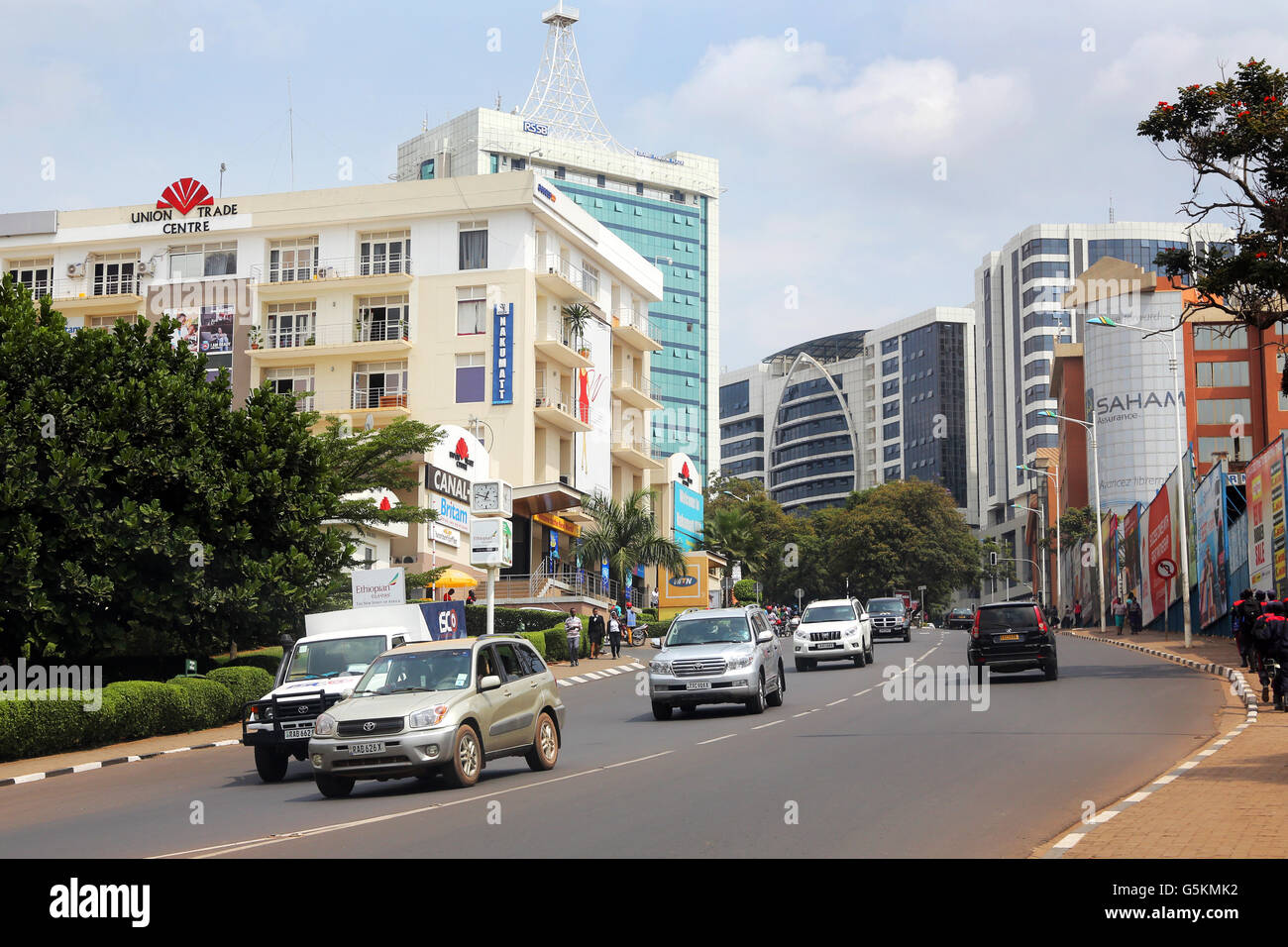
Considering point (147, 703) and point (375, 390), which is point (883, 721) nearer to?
point (147, 703)

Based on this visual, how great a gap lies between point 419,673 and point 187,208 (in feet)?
201

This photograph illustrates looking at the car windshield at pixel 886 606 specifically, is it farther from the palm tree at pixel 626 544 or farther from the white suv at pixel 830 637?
the white suv at pixel 830 637

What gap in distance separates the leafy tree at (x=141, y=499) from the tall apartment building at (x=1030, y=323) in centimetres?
11762

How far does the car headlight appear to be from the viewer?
13898mm

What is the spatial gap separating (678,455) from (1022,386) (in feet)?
244

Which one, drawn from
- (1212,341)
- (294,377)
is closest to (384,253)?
(294,377)

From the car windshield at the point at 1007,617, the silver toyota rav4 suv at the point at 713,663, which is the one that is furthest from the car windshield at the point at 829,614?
the silver toyota rav4 suv at the point at 713,663

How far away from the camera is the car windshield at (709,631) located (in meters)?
23.6

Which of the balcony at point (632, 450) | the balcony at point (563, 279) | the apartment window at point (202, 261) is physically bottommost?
the balcony at point (632, 450)

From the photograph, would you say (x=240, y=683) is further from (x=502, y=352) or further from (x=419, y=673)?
(x=502, y=352)

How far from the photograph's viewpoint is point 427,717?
550 inches

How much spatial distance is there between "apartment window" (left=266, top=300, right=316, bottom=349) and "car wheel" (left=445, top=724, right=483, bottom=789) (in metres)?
56.2

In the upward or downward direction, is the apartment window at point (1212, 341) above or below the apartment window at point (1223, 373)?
above

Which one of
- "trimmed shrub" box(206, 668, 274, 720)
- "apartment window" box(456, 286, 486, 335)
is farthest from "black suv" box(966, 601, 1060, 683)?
"apartment window" box(456, 286, 486, 335)
